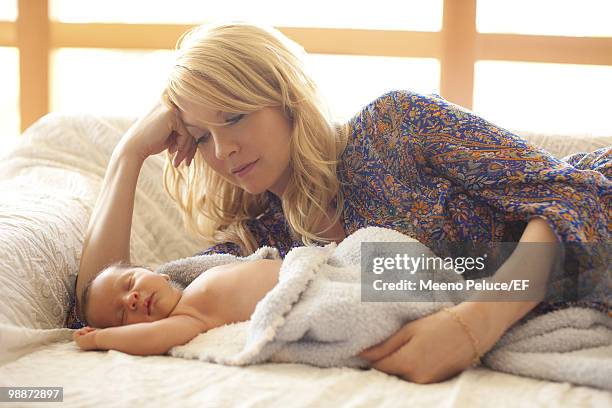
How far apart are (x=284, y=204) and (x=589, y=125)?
5.83 ft

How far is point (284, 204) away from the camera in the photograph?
1645 mm

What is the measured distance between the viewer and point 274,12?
2957 mm

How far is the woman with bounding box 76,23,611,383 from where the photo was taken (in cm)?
133

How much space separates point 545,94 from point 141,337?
2.19 m

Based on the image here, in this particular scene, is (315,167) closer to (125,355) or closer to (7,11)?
(125,355)

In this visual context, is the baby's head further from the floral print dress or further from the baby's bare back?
the floral print dress

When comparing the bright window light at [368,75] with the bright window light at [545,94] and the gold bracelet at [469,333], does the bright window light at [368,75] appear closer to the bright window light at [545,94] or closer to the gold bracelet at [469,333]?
the bright window light at [545,94]

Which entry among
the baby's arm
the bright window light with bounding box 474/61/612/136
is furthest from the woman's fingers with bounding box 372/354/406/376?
the bright window light with bounding box 474/61/612/136

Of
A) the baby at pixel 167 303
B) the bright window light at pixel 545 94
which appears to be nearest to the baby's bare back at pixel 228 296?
the baby at pixel 167 303

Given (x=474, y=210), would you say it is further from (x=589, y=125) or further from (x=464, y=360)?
(x=589, y=125)

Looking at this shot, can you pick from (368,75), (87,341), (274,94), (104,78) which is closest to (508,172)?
(274,94)

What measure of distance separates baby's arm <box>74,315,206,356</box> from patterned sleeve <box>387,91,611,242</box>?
1.95 feet

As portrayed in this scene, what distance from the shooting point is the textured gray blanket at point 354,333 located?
1.12 meters

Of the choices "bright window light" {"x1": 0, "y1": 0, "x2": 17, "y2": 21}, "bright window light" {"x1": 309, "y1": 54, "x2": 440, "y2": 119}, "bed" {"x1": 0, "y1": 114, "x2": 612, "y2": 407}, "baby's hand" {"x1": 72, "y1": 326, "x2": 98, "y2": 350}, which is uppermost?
"bright window light" {"x1": 0, "y1": 0, "x2": 17, "y2": 21}
